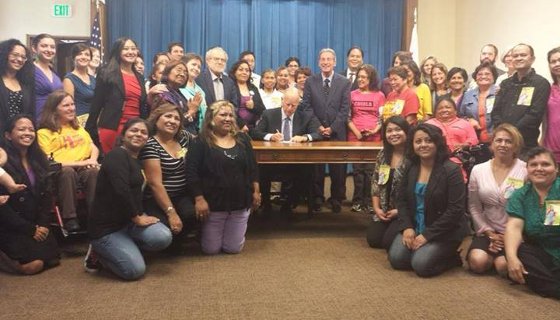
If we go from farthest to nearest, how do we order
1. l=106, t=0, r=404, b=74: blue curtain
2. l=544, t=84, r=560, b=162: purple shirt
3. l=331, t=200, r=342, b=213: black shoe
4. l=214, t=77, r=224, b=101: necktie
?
l=106, t=0, r=404, b=74: blue curtain < l=331, t=200, r=342, b=213: black shoe < l=214, t=77, r=224, b=101: necktie < l=544, t=84, r=560, b=162: purple shirt

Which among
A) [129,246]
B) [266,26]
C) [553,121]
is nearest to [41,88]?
[129,246]

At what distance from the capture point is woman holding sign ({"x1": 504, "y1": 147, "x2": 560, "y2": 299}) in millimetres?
2574

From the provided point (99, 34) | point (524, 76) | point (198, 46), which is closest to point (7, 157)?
point (524, 76)

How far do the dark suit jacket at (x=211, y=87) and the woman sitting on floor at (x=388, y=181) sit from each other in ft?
4.66

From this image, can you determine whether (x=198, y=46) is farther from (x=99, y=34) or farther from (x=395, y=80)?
(x=395, y=80)

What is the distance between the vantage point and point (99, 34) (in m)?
6.49

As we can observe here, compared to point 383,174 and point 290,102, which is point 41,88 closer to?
point 290,102

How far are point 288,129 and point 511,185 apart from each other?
6.35 ft

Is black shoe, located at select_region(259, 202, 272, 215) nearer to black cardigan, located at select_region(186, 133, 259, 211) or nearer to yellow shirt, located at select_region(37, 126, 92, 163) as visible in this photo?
black cardigan, located at select_region(186, 133, 259, 211)

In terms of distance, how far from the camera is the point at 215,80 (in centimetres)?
426

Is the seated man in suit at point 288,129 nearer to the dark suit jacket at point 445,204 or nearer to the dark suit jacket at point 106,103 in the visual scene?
the dark suit jacket at point 106,103

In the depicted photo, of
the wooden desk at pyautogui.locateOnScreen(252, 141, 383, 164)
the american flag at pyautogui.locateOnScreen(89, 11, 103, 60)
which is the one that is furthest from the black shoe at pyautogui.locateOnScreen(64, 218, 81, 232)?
the american flag at pyautogui.locateOnScreen(89, 11, 103, 60)

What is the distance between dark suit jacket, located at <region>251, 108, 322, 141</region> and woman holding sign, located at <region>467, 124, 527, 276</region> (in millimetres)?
1568

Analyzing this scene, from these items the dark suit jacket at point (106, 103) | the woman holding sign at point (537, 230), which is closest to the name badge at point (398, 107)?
the woman holding sign at point (537, 230)
